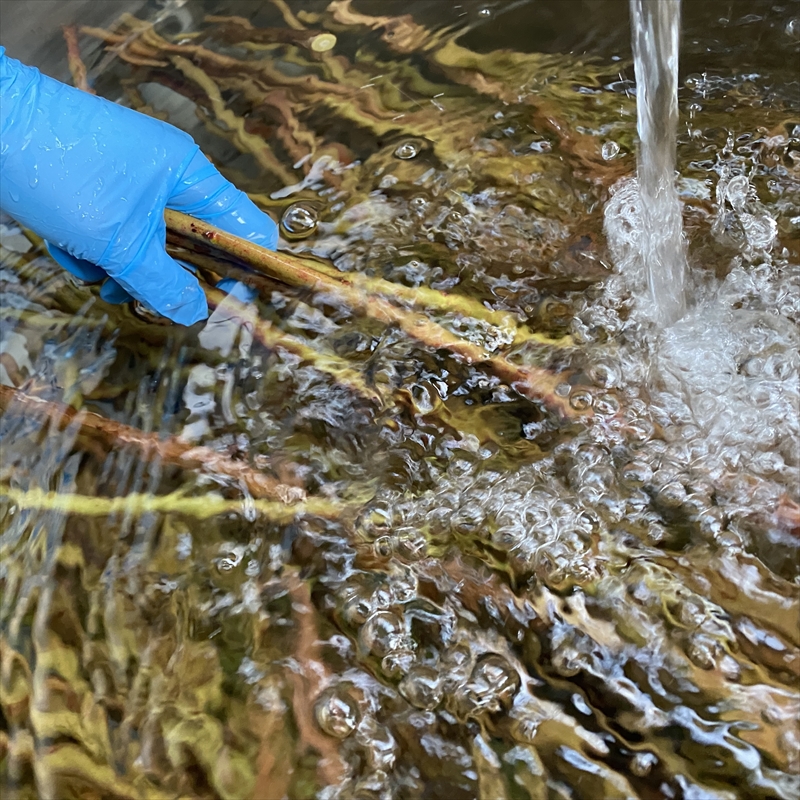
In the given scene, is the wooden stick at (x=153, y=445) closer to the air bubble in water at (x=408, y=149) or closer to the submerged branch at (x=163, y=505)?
the submerged branch at (x=163, y=505)

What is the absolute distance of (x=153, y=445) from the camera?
1.08 meters

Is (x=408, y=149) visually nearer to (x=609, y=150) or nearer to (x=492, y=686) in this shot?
(x=609, y=150)

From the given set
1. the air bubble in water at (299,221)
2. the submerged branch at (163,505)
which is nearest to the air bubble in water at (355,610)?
the submerged branch at (163,505)

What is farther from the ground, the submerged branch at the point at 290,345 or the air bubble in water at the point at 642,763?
the submerged branch at the point at 290,345

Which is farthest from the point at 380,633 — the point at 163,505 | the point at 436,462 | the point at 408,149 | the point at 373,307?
the point at 408,149

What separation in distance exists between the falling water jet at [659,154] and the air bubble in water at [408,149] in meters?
0.38

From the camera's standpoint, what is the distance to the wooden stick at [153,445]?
3.26 feet

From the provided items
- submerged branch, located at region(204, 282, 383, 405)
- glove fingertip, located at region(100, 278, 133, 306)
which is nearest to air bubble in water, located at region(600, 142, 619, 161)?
submerged branch, located at region(204, 282, 383, 405)

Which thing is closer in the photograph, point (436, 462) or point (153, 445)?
point (436, 462)

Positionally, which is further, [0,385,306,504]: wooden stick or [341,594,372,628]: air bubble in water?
[0,385,306,504]: wooden stick

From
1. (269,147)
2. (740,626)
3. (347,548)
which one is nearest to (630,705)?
(740,626)

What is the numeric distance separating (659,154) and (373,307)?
475 millimetres

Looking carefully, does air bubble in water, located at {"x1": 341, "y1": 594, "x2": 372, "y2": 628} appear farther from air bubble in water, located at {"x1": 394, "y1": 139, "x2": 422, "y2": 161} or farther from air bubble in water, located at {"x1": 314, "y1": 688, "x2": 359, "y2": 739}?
air bubble in water, located at {"x1": 394, "y1": 139, "x2": 422, "y2": 161}

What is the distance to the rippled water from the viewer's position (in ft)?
2.56
